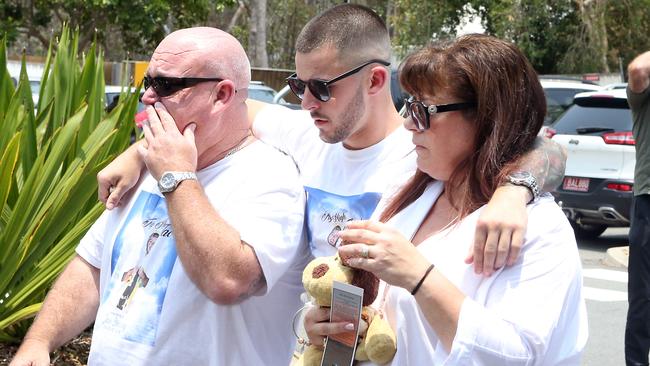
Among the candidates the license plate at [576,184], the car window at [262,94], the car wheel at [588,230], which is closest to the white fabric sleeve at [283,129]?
the license plate at [576,184]

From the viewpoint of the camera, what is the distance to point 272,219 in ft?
9.54

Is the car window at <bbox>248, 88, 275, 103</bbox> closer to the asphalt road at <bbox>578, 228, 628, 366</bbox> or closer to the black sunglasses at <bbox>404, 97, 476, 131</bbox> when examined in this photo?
the asphalt road at <bbox>578, 228, 628, 366</bbox>

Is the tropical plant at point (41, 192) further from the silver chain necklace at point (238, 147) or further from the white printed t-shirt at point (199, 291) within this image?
the silver chain necklace at point (238, 147)

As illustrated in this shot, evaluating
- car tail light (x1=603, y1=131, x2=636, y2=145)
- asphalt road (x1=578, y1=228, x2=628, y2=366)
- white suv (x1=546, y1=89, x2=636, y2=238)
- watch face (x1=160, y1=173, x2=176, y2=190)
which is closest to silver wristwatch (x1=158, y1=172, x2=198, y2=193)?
watch face (x1=160, y1=173, x2=176, y2=190)

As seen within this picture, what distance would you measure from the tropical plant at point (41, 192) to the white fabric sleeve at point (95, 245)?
115 cm

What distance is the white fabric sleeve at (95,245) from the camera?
3.26 metres

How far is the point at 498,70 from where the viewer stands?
7.70ft

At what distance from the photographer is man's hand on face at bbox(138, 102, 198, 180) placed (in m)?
2.85

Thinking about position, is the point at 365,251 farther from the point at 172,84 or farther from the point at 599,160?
the point at 599,160

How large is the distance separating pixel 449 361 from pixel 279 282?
3.21ft

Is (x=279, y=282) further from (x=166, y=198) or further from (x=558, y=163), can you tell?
(x=558, y=163)

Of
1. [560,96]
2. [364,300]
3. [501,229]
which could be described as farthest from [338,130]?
[560,96]

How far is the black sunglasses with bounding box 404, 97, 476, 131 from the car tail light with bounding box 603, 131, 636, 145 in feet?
33.1

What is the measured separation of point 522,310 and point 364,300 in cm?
45
